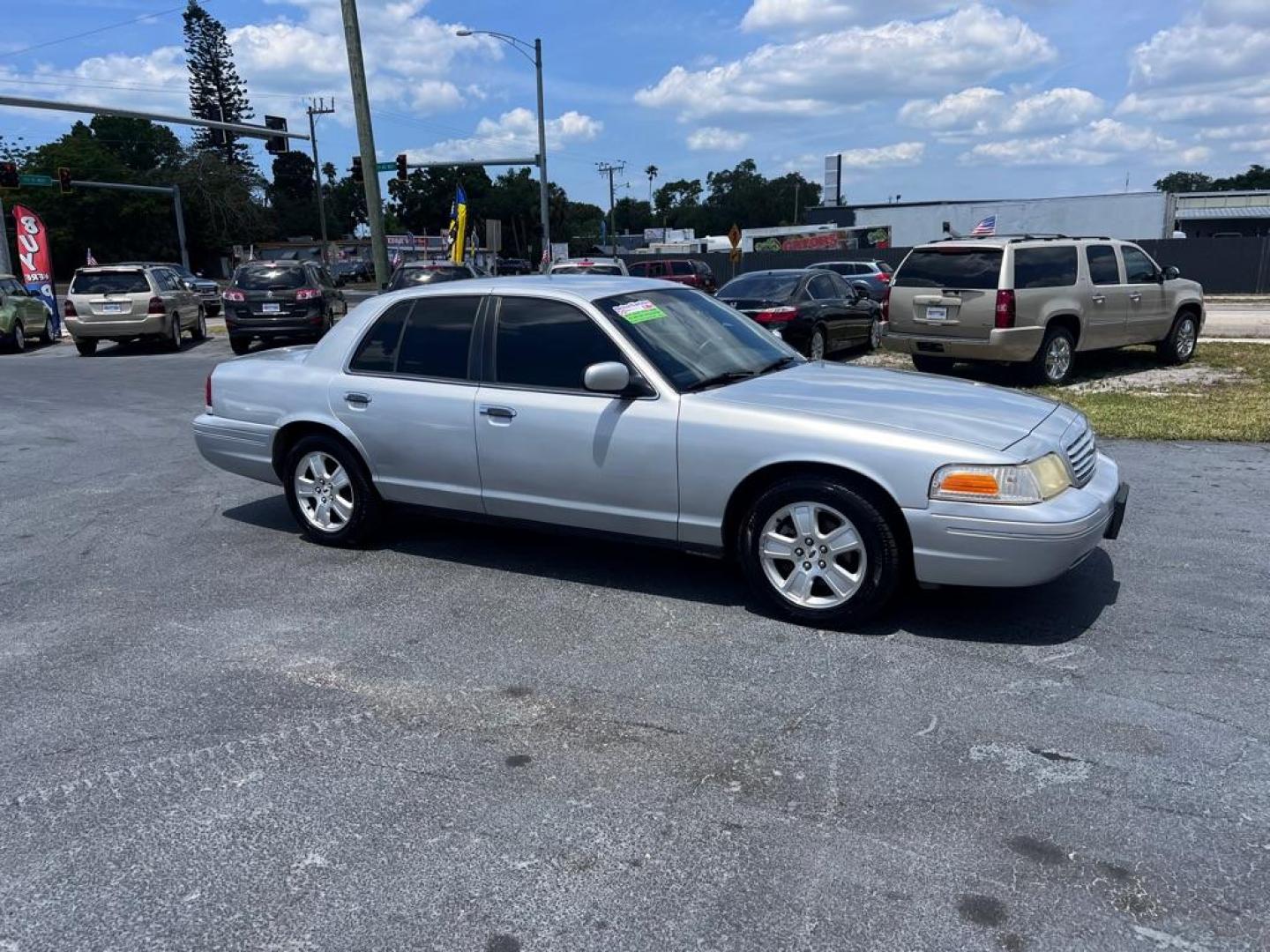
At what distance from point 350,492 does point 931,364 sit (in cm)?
997

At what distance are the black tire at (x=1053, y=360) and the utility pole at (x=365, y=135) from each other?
497 inches

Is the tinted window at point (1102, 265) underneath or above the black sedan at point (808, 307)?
above

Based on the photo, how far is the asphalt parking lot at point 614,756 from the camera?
275 cm

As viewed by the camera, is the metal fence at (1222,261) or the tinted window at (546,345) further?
the metal fence at (1222,261)

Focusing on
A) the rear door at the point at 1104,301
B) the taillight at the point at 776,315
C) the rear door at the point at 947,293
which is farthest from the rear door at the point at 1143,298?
the taillight at the point at 776,315

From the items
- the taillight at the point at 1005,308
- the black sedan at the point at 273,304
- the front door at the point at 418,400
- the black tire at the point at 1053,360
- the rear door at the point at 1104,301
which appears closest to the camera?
the front door at the point at 418,400

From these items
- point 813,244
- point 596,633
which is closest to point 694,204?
point 813,244

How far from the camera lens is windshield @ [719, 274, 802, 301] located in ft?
46.5

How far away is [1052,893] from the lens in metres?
2.79

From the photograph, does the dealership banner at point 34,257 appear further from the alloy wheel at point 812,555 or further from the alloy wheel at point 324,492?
the alloy wheel at point 812,555

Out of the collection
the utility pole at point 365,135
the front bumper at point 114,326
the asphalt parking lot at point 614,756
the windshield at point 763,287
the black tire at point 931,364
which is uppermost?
the utility pole at point 365,135

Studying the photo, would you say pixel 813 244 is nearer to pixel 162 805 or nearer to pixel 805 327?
pixel 805 327

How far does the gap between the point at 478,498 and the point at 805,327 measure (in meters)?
9.26

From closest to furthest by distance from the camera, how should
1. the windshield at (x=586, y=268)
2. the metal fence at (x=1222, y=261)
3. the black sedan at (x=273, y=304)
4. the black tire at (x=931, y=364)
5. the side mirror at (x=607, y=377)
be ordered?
the side mirror at (x=607, y=377) < the black tire at (x=931, y=364) < the black sedan at (x=273, y=304) < the windshield at (x=586, y=268) < the metal fence at (x=1222, y=261)
